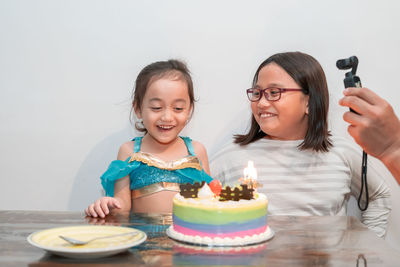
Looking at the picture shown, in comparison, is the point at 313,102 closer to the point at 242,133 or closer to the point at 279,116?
the point at 279,116

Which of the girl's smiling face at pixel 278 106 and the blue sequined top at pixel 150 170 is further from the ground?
the girl's smiling face at pixel 278 106

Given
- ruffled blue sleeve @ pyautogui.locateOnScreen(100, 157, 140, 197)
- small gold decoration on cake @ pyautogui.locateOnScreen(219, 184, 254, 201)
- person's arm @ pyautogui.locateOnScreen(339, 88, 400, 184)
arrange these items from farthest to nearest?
ruffled blue sleeve @ pyautogui.locateOnScreen(100, 157, 140, 197)
small gold decoration on cake @ pyautogui.locateOnScreen(219, 184, 254, 201)
person's arm @ pyautogui.locateOnScreen(339, 88, 400, 184)

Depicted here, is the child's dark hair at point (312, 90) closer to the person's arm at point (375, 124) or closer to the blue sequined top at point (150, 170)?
the blue sequined top at point (150, 170)

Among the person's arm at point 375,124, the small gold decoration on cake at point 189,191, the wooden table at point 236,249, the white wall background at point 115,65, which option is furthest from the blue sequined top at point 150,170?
the person's arm at point 375,124

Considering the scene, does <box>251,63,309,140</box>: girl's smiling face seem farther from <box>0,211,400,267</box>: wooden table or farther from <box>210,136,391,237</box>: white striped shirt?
<box>0,211,400,267</box>: wooden table

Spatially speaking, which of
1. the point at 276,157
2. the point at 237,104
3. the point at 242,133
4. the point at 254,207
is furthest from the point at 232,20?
the point at 254,207

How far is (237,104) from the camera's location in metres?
2.29

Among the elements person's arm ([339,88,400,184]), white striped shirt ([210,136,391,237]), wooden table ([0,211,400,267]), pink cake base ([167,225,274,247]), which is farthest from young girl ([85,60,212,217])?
person's arm ([339,88,400,184])

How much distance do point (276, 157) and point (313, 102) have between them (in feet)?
1.06

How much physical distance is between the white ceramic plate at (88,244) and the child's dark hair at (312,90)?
1.17 metres

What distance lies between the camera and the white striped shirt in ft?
6.39

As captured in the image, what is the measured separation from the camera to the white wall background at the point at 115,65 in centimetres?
223

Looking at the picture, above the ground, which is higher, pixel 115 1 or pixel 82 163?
pixel 115 1

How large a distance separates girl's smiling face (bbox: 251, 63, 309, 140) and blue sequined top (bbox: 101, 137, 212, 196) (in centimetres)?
39
